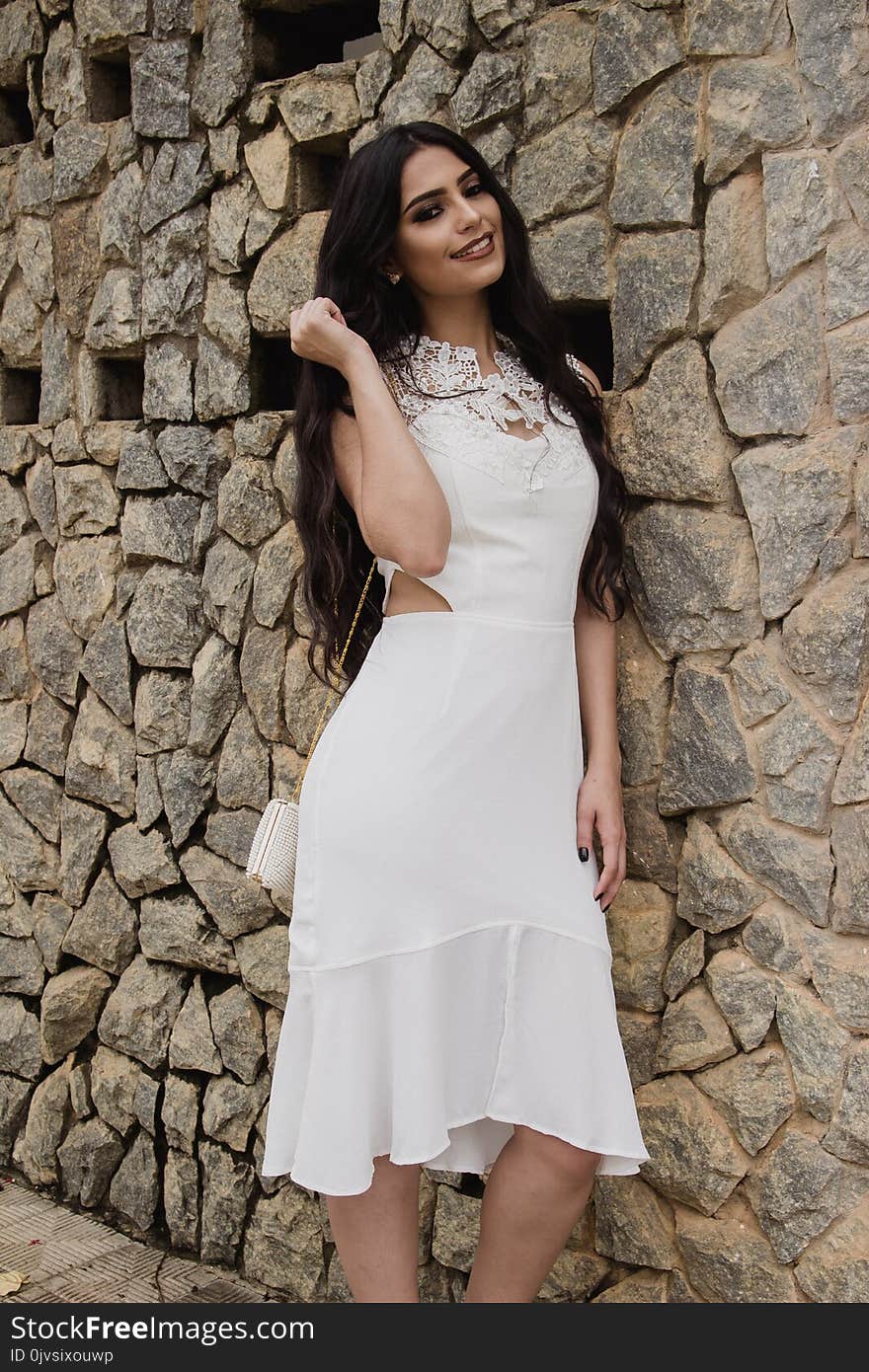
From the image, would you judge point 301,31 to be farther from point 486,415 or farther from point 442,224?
point 486,415

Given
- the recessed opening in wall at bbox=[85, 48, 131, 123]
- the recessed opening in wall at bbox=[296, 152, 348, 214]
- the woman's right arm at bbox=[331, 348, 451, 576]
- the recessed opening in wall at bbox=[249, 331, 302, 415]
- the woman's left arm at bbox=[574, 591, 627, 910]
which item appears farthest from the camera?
the recessed opening in wall at bbox=[85, 48, 131, 123]

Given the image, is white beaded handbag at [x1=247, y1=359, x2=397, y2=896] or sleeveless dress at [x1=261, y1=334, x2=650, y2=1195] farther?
white beaded handbag at [x1=247, y1=359, x2=397, y2=896]

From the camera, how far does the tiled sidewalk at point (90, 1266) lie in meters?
3.12

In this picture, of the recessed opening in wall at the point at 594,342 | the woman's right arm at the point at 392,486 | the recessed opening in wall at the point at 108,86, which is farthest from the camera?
the recessed opening in wall at the point at 108,86

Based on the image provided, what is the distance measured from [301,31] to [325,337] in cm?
137

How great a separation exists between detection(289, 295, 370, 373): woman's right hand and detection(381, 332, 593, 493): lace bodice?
126 mm

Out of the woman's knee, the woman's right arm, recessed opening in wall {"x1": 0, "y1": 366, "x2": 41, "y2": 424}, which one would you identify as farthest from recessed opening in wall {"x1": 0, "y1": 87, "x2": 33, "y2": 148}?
the woman's knee

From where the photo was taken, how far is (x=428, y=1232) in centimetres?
292

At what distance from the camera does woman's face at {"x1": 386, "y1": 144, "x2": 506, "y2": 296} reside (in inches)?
88.0

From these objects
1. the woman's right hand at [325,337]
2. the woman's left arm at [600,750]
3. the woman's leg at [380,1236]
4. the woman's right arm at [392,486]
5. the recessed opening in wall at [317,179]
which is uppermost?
the recessed opening in wall at [317,179]

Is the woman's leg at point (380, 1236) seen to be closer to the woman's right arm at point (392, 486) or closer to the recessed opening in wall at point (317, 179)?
the woman's right arm at point (392, 486)

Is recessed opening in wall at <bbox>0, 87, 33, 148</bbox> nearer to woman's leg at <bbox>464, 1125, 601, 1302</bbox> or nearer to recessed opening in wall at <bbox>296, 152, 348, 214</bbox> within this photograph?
recessed opening in wall at <bbox>296, 152, 348, 214</bbox>

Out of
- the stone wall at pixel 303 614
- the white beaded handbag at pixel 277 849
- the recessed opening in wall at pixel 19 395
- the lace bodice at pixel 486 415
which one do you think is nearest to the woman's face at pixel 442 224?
the lace bodice at pixel 486 415

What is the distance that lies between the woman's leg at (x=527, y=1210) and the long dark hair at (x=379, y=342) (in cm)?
93
